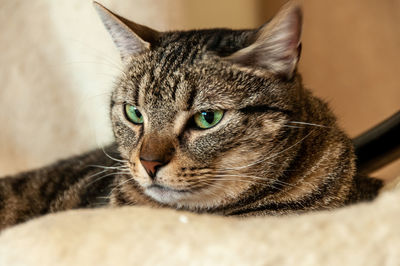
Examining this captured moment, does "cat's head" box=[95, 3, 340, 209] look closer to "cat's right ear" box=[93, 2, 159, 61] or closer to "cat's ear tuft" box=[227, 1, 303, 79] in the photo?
"cat's ear tuft" box=[227, 1, 303, 79]

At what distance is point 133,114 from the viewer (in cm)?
96

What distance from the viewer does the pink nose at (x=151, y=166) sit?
2.67 ft

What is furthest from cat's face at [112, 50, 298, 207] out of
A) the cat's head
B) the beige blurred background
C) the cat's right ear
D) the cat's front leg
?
the beige blurred background

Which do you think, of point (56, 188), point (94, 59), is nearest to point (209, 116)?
point (56, 188)

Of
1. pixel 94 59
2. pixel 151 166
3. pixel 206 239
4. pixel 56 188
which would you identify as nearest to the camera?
pixel 206 239

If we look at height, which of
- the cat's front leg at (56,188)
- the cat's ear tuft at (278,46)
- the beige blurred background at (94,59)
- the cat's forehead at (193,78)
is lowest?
the cat's front leg at (56,188)

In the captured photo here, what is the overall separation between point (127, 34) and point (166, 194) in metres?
0.37

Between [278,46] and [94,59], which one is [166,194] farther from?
[94,59]

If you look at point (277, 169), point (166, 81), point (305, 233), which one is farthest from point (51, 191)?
point (305, 233)

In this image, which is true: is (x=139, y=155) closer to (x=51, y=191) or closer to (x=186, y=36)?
(x=186, y=36)

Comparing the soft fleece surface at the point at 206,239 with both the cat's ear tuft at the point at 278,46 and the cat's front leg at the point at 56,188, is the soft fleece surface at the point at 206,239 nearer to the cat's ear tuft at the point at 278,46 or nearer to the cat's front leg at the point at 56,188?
the cat's ear tuft at the point at 278,46

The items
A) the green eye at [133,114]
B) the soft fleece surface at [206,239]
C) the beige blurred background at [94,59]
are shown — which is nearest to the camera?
the soft fleece surface at [206,239]

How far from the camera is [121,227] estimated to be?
1.90 ft

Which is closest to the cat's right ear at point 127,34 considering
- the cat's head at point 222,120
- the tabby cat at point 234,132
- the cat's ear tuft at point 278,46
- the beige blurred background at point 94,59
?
the tabby cat at point 234,132
